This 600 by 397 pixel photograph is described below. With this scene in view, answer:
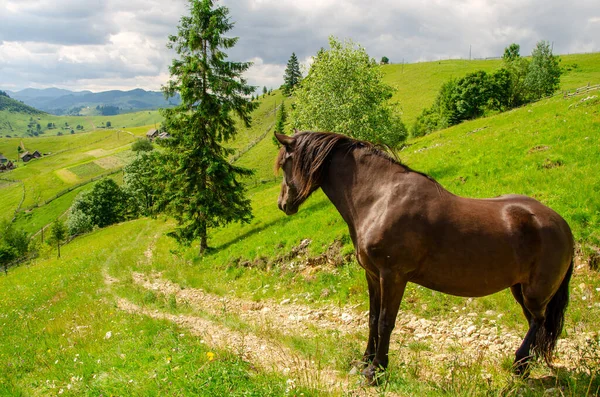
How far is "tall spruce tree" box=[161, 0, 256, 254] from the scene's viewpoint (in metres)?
18.5

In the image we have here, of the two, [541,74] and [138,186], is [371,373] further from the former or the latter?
[138,186]

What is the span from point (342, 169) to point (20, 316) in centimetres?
1481

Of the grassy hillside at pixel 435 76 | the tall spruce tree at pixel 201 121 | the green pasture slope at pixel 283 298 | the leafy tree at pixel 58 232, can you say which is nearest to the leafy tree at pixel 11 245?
the leafy tree at pixel 58 232

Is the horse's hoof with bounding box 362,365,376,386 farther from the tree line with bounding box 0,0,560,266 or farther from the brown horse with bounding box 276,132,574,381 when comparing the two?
the tree line with bounding box 0,0,560,266

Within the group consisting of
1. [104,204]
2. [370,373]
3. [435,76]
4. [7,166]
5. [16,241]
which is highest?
[435,76]

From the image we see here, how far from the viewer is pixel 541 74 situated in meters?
49.7

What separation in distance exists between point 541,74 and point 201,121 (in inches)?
2053

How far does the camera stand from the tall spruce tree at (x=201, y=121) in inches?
727

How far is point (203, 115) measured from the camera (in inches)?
731

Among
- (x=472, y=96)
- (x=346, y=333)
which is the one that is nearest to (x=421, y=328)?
(x=346, y=333)

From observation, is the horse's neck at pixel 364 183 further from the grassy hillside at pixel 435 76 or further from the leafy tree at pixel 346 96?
the grassy hillside at pixel 435 76

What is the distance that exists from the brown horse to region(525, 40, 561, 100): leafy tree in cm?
5699

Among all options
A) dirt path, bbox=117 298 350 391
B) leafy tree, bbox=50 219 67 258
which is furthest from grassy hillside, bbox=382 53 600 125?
dirt path, bbox=117 298 350 391

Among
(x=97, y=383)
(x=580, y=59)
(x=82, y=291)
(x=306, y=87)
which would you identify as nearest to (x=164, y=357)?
(x=97, y=383)
